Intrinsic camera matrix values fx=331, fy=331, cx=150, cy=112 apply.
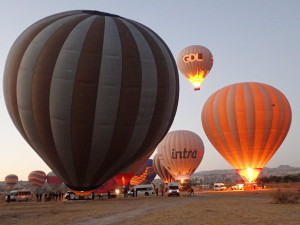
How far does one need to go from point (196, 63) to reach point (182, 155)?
14.6 metres

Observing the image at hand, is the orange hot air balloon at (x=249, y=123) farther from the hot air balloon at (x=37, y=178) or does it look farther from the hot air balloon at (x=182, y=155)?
the hot air balloon at (x=37, y=178)

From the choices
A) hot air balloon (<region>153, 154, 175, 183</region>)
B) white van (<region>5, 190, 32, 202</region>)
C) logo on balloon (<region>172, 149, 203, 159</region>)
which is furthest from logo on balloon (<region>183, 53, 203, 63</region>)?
white van (<region>5, 190, 32, 202</region>)

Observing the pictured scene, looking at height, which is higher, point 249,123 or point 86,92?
point 249,123

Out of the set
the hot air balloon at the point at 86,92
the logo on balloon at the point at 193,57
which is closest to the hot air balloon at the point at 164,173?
the logo on balloon at the point at 193,57

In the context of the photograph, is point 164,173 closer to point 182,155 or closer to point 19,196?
point 182,155

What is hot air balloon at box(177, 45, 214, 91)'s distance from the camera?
5191cm

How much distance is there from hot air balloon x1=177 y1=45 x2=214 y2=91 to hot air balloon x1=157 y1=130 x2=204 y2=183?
8535 millimetres

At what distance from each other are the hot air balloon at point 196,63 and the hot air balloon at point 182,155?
8.54 m

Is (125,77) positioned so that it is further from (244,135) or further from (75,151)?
(244,135)

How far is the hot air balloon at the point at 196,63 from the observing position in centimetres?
5191

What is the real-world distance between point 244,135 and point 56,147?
28.2m

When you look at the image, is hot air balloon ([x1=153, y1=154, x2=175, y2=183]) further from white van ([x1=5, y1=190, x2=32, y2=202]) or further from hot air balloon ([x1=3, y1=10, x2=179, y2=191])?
hot air balloon ([x1=3, y1=10, x2=179, y2=191])

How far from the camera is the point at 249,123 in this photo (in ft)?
130

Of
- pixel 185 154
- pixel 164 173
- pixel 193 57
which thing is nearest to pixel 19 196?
pixel 185 154
